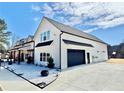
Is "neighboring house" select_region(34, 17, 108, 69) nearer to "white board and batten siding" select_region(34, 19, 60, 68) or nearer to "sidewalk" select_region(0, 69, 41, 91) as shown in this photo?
"white board and batten siding" select_region(34, 19, 60, 68)

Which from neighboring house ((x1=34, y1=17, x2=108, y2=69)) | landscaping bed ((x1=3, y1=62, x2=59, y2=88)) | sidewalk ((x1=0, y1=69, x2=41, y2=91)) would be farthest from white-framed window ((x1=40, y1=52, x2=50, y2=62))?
sidewalk ((x1=0, y1=69, x2=41, y2=91))

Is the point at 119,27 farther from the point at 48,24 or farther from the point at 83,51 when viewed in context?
the point at 48,24

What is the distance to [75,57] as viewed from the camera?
17.5m

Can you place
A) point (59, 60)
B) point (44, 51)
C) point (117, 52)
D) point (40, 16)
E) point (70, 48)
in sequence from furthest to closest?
point (117, 52), point (40, 16), point (44, 51), point (70, 48), point (59, 60)

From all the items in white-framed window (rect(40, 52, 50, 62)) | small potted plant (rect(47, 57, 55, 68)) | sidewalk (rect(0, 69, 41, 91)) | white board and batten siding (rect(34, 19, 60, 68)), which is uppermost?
white board and batten siding (rect(34, 19, 60, 68))

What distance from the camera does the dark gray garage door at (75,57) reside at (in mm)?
16125

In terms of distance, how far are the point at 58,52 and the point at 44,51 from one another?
3.45 metres

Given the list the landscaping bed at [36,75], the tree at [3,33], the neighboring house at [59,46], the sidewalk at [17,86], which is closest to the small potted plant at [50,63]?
the neighboring house at [59,46]

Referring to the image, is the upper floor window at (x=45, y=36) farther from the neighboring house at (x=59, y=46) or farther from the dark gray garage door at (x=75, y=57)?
the dark gray garage door at (x=75, y=57)

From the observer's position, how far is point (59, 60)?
14406 mm

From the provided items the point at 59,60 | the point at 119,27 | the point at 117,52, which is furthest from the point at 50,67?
the point at 117,52

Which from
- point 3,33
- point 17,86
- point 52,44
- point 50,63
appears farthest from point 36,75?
point 3,33

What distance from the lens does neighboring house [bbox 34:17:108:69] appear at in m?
14.9

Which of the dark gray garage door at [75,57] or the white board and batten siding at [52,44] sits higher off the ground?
the white board and batten siding at [52,44]
